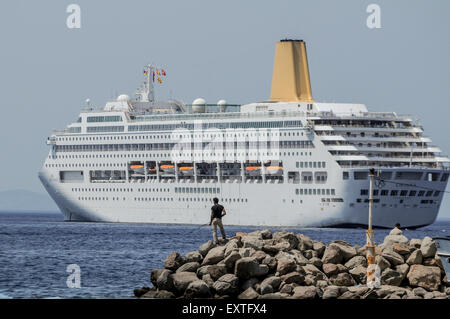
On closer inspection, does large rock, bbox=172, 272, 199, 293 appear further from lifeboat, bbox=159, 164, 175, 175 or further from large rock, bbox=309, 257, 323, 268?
lifeboat, bbox=159, 164, 175, 175

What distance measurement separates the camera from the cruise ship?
74.8m

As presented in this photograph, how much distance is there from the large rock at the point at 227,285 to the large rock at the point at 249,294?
0.93 ft

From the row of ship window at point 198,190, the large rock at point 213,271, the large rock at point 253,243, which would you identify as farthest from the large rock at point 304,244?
the row of ship window at point 198,190

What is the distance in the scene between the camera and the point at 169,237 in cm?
6469

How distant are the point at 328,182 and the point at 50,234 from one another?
738 inches

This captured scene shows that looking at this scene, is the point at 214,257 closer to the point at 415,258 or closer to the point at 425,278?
the point at 415,258

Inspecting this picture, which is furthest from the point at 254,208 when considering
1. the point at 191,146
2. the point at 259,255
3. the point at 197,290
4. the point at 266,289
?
the point at 197,290

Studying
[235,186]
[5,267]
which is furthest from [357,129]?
[5,267]

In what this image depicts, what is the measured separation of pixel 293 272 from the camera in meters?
31.4

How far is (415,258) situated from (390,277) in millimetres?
1538

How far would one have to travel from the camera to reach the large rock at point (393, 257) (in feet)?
109

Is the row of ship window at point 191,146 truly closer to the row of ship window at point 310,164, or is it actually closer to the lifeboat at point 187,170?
the row of ship window at point 310,164

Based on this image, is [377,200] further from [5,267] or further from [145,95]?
[5,267]

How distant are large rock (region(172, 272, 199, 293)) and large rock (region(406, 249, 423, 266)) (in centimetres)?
655
